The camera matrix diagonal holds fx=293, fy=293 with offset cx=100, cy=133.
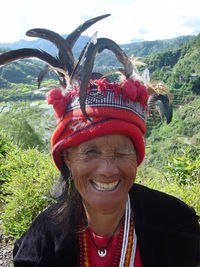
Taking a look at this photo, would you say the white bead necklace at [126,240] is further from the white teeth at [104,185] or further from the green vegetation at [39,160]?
the green vegetation at [39,160]

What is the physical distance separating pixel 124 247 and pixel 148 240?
146mm

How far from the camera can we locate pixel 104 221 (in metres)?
1.74

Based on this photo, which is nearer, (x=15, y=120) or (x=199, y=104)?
(x=15, y=120)

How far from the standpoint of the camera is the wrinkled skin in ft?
4.80

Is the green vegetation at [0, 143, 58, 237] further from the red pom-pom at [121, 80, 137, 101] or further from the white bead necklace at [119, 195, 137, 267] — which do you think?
the red pom-pom at [121, 80, 137, 101]

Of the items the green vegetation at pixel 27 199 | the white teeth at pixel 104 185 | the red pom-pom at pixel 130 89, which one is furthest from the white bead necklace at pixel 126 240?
the green vegetation at pixel 27 199

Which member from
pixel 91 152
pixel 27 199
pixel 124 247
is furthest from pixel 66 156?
pixel 27 199

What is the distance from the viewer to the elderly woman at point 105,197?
1432 mm

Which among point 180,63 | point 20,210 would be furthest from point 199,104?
point 20,210

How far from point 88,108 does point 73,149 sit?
0.83 feet

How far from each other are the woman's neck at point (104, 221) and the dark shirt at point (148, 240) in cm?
11

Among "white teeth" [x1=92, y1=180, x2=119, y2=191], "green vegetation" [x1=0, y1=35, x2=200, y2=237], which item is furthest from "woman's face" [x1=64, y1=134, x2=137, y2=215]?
"green vegetation" [x1=0, y1=35, x2=200, y2=237]

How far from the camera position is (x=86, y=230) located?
70.7 inches

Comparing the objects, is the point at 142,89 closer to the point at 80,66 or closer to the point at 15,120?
the point at 80,66
